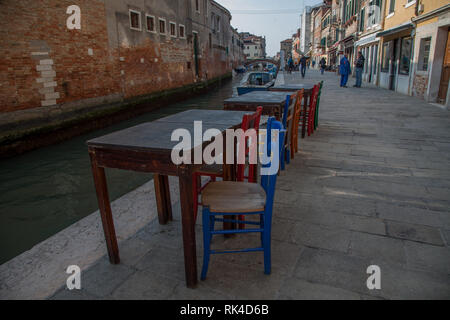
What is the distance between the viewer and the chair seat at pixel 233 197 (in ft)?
6.71

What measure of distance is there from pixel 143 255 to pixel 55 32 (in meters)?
9.75

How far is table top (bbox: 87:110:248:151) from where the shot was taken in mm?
1923

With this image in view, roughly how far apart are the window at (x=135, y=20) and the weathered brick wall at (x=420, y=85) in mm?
11500

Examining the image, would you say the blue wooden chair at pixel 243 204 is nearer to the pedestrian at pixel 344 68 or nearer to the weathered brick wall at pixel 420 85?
the weathered brick wall at pixel 420 85

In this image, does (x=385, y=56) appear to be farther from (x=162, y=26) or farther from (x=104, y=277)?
(x=104, y=277)

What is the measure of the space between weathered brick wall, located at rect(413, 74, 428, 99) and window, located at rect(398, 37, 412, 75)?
129 cm

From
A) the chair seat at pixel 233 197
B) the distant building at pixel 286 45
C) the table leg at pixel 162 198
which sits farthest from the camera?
the distant building at pixel 286 45

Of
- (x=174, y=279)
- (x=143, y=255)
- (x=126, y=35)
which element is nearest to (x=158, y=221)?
(x=143, y=255)

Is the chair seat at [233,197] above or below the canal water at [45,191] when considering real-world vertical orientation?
above

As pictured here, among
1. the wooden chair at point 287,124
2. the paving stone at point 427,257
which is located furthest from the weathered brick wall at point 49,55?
the paving stone at point 427,257

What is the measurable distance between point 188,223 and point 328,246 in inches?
44.9

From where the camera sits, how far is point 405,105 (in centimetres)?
967

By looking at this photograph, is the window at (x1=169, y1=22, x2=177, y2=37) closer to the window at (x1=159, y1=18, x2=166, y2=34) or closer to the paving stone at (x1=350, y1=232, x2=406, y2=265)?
the window at (x1=159, y1=18, x2=166, y2=34)

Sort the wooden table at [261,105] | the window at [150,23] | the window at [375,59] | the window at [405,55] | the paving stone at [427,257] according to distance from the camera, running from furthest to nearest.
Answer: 1. the window at [375,59]
2. the window at [150,23]
3. the window at [405,55]
4. the wooden table at [261,105]
5. the paving stone at [427,257]
